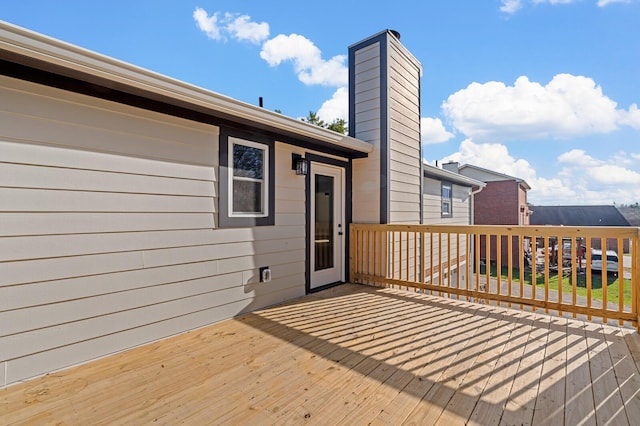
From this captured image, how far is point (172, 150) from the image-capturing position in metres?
2.99

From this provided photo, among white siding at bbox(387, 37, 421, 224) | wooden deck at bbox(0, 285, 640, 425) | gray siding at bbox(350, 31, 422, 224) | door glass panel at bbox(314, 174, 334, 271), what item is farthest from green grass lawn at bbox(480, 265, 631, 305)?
wooden deck at bbox(0, 285, 640, 425)

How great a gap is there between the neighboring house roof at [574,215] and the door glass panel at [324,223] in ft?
84.1

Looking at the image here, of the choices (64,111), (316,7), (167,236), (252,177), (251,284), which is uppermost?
(316,7)

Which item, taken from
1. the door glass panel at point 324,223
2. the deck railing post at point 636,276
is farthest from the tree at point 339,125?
the deck railing post at point 636,276

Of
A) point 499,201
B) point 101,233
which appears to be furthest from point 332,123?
point 101,233

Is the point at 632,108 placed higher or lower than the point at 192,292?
higher

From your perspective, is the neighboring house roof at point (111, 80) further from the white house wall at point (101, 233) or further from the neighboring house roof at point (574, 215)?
the neighboring house roof at point (574, 215)

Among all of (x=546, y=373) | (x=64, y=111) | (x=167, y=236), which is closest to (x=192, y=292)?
(x=167, y=236)

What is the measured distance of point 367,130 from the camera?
5168mm

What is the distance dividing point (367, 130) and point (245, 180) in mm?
2513

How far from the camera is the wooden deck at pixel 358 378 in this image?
5.75ft

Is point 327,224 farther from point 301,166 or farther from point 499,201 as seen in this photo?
point 499,201

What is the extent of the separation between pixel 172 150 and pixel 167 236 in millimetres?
854

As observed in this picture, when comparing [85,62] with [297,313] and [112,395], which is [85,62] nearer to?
[112,395]
